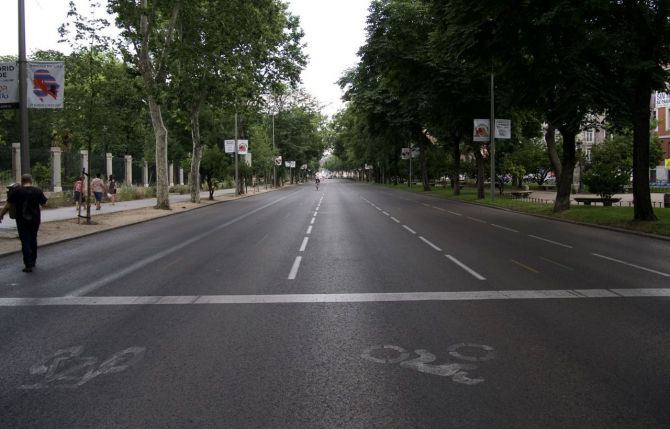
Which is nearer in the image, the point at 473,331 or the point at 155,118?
the point at 473,331

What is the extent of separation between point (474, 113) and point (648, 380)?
33.8m

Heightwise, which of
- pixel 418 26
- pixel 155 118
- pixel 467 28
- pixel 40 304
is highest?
pixel 418 26

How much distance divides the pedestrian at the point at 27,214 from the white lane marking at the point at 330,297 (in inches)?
102

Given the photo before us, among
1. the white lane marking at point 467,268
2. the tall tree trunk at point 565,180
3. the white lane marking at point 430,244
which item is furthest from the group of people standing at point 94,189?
the tall tree trunk at point 565,180

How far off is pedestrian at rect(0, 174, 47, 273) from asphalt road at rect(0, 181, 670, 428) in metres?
0.38

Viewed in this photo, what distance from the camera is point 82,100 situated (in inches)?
942

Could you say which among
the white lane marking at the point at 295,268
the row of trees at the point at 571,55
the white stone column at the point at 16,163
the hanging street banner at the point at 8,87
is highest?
the row of trees at the point at 571,55

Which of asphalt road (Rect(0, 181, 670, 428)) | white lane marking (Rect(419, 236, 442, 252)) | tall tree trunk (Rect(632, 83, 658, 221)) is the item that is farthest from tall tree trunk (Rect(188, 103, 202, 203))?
tall tree trunk (Rect(632, 83, 658, 221))

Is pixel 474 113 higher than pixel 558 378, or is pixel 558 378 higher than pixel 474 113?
pixel 474 113

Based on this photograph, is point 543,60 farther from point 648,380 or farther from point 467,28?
point 648,380

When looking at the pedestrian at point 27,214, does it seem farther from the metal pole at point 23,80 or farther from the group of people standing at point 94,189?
the group of people standing at point 94,189

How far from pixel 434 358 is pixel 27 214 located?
8.33 meters

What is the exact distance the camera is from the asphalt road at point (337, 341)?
418 cm

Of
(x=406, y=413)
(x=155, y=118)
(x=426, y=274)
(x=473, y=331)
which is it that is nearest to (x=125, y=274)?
(x=426, y=274)
